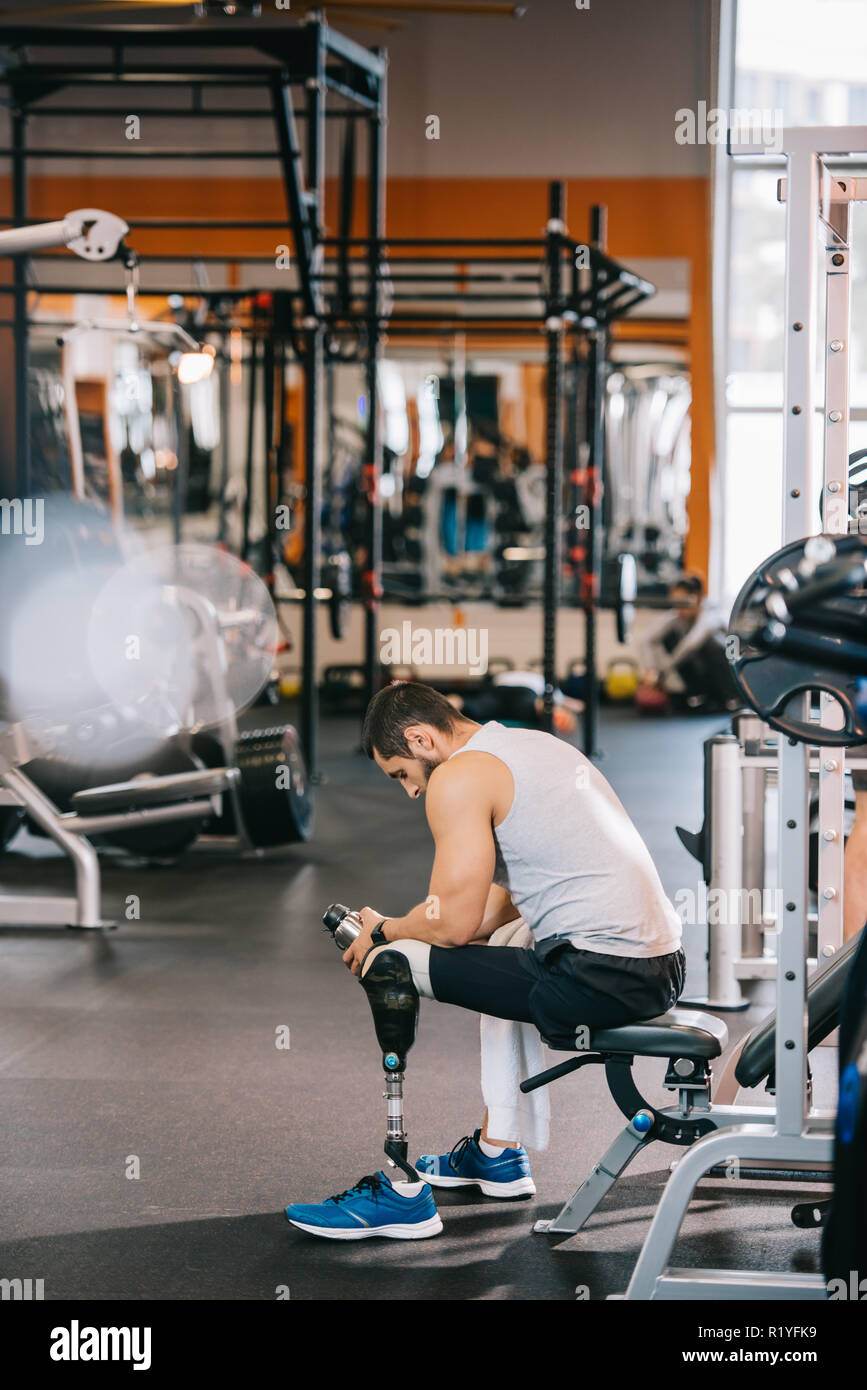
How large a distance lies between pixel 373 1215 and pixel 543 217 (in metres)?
9.70

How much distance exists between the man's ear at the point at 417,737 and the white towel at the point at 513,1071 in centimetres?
37

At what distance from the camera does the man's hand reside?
8.13 ft

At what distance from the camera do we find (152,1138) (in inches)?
114

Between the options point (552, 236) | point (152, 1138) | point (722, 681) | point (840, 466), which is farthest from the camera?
point (722, 681)

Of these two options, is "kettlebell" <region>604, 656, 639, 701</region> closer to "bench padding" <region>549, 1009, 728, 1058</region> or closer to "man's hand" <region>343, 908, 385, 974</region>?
"man's hand" <region>343, 908, 385, 974</region>

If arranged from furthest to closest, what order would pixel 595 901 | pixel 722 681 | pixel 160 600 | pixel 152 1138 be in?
pixel 722 681
pixel 160 600
pixel 152 1138
pixel 595 901

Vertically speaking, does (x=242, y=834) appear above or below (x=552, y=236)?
below

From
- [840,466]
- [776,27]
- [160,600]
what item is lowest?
[160,600]

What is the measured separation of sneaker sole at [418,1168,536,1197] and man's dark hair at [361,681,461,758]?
816 millimetres

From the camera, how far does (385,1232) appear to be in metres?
2.42

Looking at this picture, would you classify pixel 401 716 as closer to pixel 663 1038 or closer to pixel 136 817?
pixel 663 1038

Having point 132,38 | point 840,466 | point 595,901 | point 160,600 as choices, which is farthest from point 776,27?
point 595,901
